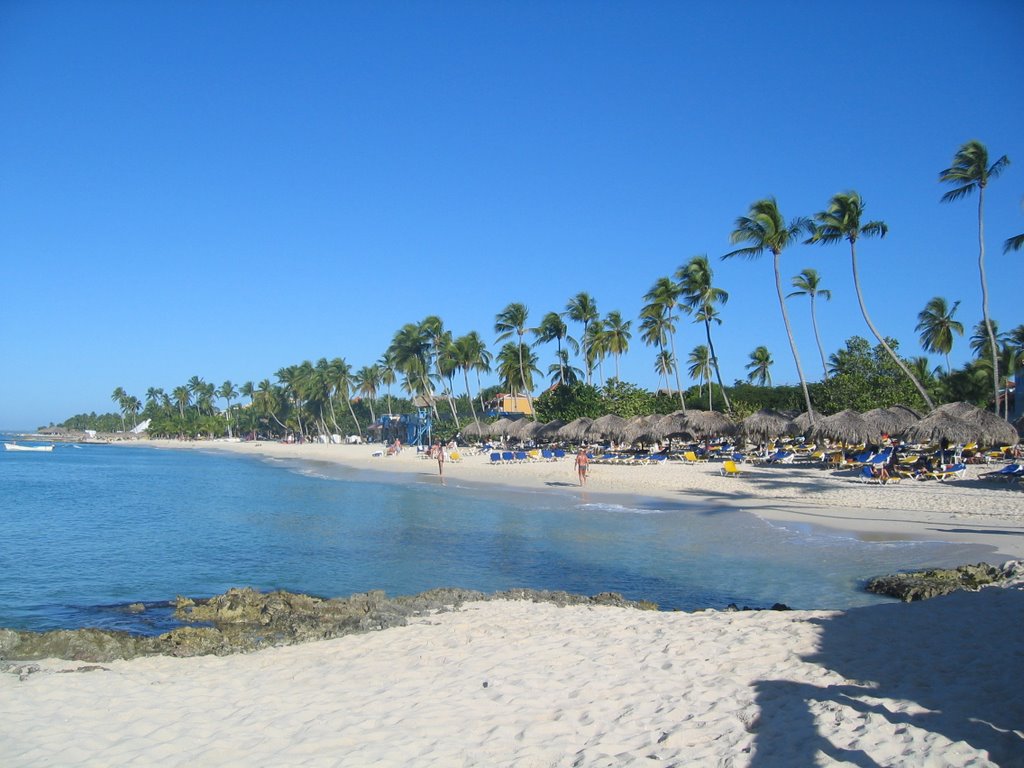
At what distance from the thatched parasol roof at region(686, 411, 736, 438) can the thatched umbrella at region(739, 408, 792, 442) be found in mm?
2134

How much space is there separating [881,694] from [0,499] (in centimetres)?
2947

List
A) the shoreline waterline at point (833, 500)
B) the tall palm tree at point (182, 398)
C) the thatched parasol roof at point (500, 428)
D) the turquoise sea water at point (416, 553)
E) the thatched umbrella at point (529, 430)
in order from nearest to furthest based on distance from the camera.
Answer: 1. the turquoise sea water at point (416, 553)
2. the shoreline waterline at point (833, 500)
3. the thatched umbrella at point (529, 430)
4. the thatched parasol roof at point (500, 428)
5. the tall palm tree at point (182, 398)

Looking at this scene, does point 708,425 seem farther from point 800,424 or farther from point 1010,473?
point 1010,473

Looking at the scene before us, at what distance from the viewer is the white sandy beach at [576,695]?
438 cm

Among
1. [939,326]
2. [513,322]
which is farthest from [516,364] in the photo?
[939,326]

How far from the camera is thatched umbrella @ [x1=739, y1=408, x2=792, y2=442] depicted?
1166 inches

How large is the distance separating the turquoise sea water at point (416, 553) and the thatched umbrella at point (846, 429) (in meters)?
7.92

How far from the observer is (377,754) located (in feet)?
14.9

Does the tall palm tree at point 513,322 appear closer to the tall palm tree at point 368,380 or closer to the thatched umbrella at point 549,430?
the thatched umbrella at point 549,430

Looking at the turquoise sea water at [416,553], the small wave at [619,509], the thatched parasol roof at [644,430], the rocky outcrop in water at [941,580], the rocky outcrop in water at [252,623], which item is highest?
the thatched parasol roof at [644,430]

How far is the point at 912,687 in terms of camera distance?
198 inches

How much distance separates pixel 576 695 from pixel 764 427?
86.3ft

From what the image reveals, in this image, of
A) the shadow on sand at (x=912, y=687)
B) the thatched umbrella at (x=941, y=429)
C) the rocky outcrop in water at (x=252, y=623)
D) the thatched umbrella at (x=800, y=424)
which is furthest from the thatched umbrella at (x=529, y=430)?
the shadow on sand at (x=912, y=687)

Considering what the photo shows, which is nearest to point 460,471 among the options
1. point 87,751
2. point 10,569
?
point 10,569
